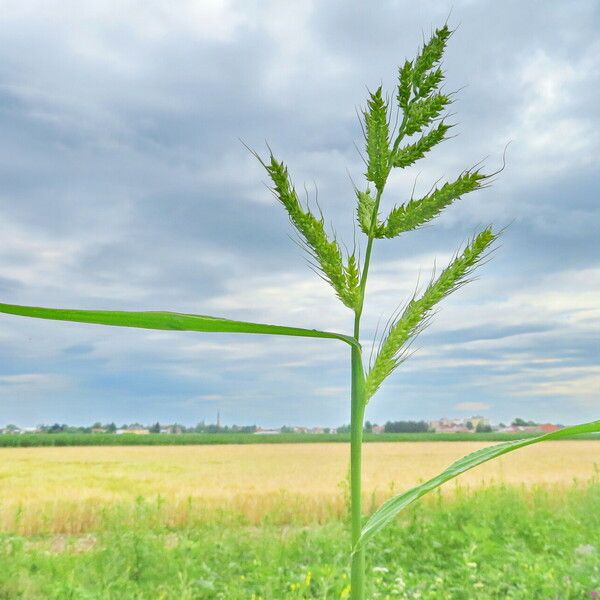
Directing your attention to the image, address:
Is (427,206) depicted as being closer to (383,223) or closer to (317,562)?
(383,223)

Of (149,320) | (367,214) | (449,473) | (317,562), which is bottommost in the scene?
(317,562)

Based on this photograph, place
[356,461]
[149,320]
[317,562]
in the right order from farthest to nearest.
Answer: [317,562] → [356,461] → [149,320]

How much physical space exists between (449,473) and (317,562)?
11.1ft

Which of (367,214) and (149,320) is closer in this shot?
(149,320)

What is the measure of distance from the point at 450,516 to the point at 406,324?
14.8 ft

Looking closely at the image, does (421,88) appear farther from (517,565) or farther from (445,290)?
(517,565)

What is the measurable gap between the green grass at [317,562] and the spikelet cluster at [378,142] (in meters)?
2.28

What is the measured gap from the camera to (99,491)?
802 cm

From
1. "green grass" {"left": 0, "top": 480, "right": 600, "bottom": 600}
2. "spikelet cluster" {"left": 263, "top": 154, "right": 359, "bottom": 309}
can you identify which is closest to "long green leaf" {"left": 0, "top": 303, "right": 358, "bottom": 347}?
Answer: "spikelet cluster" {"left": 263, "top": 154, "right": 359, "bottom": 309}

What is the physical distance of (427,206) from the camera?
137cm

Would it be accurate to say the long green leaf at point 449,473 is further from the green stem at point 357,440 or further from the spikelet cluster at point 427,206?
the spikelet cluster at point 427,206

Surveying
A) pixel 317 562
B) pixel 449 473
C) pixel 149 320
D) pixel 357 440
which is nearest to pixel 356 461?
pixel 357 440

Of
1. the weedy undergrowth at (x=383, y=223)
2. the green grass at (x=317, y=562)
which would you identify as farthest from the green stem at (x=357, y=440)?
the green grass at (x=317, y=562)

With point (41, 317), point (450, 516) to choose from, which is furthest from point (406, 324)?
point (450, 516)
